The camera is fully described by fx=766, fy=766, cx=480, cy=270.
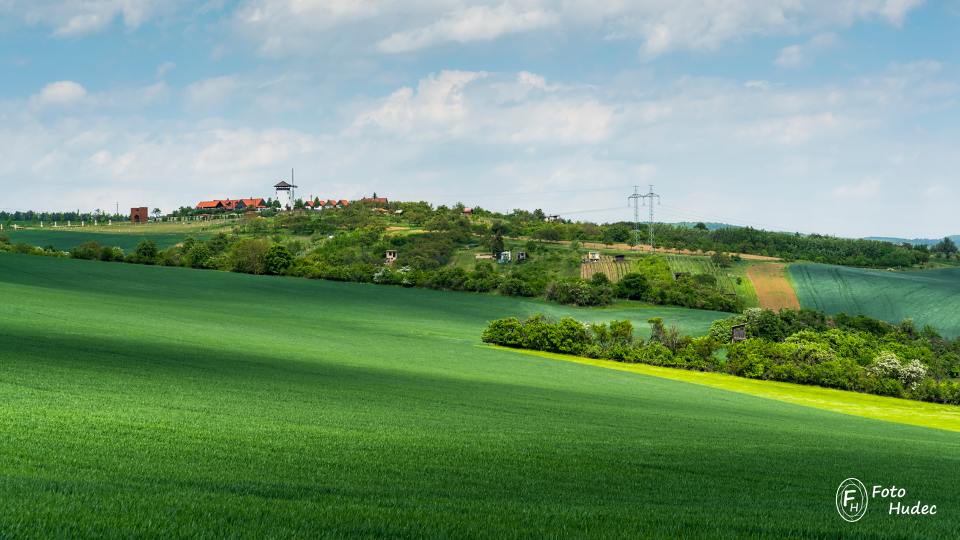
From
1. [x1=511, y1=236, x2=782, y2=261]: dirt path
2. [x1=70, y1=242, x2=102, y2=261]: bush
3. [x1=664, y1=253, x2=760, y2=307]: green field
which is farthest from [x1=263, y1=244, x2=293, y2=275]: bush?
[x1=664, y1=253, x2=760, y2=307]: green field

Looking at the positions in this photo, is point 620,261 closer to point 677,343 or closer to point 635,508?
point 677,343

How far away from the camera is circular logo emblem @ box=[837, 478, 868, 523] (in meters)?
16.1

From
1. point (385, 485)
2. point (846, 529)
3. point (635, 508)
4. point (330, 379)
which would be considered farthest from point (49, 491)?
point (330, 379)

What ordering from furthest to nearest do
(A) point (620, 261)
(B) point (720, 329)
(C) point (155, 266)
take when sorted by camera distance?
(A) point (620, 261) < (C) point (155, 266) < (B) point (720, 329)

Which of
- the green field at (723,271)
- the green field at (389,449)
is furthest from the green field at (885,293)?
the green field at (389,449)

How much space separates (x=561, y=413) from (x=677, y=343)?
47.9 meters

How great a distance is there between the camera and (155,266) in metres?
122

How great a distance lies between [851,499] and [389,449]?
11.6m

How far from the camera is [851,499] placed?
18.0m

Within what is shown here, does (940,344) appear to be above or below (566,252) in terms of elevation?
below

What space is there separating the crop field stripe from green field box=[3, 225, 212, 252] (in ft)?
323

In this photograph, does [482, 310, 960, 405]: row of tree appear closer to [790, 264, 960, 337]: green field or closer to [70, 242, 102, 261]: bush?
[790, 264, 960, 337]: green field

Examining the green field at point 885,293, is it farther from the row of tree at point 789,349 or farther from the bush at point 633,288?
the bush at point 633,288

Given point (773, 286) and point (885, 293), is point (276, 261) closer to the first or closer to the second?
point (773, 286)
